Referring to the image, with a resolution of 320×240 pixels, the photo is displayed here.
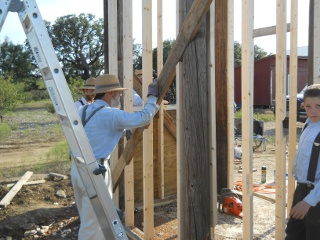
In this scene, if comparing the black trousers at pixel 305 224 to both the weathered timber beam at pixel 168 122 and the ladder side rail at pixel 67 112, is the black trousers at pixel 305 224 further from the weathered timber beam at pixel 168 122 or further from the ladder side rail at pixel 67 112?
the weathered timber beam at pixel 168 122

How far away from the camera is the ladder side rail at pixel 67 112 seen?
2.23 metres

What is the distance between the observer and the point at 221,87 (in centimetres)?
586

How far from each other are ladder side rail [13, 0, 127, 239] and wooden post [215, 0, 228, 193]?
3782 mm

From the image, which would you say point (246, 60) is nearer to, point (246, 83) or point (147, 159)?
point (246, 83)

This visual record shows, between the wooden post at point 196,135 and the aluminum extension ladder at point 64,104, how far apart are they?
31.4 inches

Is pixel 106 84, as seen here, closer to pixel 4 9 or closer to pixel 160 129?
pixel 4 9

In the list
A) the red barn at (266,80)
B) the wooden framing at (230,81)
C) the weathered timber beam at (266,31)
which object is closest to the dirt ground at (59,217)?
the wooden framing at (230,81)

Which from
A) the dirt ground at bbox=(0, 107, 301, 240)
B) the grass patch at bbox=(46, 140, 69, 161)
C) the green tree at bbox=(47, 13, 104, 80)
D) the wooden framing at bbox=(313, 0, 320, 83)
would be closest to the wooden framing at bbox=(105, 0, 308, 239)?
the wooden framing at bbox=(313, 0, 320, 83)

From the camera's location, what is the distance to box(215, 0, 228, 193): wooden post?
5.74 m

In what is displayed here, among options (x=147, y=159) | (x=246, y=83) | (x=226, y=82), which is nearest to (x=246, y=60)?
(x=246, y=83)

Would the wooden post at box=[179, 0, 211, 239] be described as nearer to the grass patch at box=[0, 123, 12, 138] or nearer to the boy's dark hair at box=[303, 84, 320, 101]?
the boy's dark hair at box=[303, 84, 320, 101]

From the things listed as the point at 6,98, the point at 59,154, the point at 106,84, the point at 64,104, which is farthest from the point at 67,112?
the point at 6,98

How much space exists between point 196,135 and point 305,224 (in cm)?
112

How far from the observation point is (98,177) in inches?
90.2
